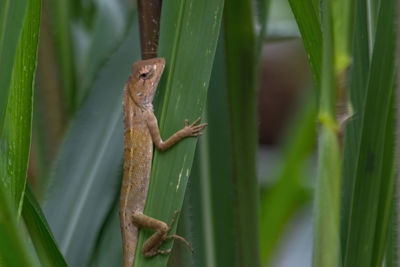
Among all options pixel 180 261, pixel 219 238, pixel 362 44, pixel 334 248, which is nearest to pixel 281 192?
pixel 219 238

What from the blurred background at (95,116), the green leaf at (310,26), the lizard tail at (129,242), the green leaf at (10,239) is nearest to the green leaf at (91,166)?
the blurred background at (95,116)

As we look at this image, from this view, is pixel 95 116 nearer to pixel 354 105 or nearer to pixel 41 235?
pixel 41 235

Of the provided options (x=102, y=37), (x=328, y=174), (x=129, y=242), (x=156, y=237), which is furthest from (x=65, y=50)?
(x=328, y=174)

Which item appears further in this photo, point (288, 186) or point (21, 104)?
point (288, 186)

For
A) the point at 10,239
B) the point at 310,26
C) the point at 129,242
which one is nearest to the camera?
the point at 10,239

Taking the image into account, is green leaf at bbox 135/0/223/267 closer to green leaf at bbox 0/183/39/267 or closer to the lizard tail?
green leaf at bbox 0/183/39/267

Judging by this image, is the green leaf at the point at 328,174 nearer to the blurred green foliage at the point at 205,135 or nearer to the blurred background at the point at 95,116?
the blurred green foliage at the point at 205,135

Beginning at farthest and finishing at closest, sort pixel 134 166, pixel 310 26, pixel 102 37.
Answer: pixel 102 37 → pixel 134 166 → pixel 310 26
